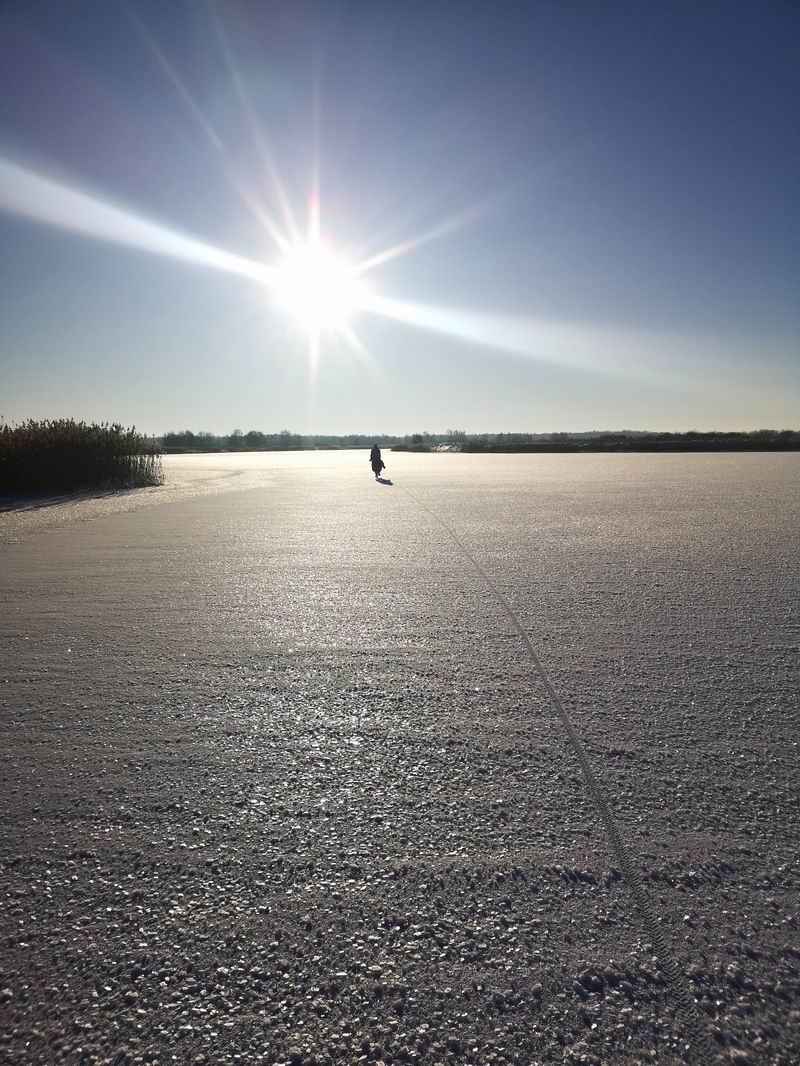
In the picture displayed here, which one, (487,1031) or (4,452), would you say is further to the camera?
(4,452)

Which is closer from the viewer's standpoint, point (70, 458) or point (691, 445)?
point (70, 458)

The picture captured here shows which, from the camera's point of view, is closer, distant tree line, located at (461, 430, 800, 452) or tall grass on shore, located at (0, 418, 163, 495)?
tall grass on shore, located at (0, 418, 163, 495)

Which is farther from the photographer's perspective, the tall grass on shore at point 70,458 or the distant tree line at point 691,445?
the distant tree line at point 691,445

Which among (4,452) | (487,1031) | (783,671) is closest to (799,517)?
(783,671)

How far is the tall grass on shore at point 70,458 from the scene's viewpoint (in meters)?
16.3

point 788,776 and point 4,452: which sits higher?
point 4,452

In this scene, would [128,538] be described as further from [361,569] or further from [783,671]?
[783,671]

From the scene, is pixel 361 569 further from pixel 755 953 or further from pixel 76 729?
pixel 755 953

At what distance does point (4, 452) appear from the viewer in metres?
16.1

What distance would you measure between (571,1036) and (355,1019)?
517 millimetres

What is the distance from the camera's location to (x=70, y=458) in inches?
696

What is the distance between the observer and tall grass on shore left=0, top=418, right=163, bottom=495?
53.6 feet

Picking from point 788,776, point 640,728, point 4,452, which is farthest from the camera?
point 4,452

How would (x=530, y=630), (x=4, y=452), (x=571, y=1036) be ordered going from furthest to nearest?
(x=4, y=452)
(x=530, y=630)
(x=571, y=1036)
